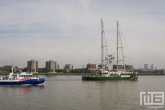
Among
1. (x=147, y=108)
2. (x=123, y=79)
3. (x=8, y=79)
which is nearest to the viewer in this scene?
(x=147, y=108)

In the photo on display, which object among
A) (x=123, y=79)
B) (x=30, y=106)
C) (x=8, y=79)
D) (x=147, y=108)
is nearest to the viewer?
(x=147, y=108)

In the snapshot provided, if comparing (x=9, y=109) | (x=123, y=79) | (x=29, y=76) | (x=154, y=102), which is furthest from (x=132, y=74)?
(x=9, y=109)

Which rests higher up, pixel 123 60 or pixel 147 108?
pixel 123 60

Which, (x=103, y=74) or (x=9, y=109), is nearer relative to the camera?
(x=9, y=109)

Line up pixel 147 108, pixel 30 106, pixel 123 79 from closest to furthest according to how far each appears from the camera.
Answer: pixel 147 108, pixel 30 106, pixel 123 79

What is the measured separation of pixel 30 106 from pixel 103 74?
95953 millimetres

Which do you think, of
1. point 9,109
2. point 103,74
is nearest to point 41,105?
point 9,109

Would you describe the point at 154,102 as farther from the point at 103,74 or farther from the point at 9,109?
the point at 103,74

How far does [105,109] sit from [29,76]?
59.0 meters

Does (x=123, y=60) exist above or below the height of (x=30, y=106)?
above

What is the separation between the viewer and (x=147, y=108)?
1855 inches

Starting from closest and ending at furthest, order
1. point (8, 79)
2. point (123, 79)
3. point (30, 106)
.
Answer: point (30, 106) < point (8, 79) < point (123, 79)

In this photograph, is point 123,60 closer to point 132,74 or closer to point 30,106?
point 132,74

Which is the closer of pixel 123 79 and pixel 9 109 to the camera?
pixel 9 109
